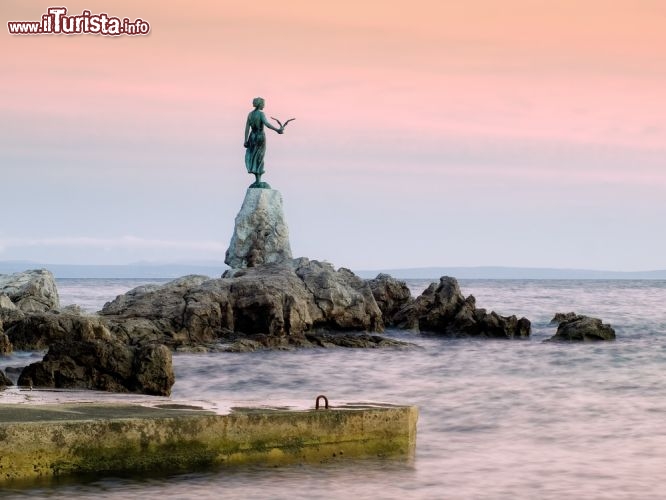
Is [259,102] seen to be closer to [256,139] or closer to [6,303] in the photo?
[256,139]

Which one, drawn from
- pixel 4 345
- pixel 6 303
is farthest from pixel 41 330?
pixel 6 303

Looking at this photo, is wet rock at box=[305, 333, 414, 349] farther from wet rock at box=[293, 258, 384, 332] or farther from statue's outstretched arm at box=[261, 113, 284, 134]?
statue's outstretched arm at box=[261, 113, 284, 134]

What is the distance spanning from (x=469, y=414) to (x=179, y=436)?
7.21 m

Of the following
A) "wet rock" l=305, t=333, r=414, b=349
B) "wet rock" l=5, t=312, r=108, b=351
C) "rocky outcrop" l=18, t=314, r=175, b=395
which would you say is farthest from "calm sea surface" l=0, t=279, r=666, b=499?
"wet rock" l=5, t=312, r=108, b=351

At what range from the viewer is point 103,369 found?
15.2m

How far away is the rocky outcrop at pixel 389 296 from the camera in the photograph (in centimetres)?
3562

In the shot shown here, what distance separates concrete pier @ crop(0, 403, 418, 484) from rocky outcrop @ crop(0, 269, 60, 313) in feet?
58.8

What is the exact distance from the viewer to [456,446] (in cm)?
1366

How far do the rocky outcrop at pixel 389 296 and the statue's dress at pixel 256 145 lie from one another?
509 cm

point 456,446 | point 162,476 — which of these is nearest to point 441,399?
point 456,446

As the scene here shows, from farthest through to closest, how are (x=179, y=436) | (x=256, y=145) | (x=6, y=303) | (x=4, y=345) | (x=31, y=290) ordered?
(x=256, y=145) → (x=31, y=290) → (x=6, y=303) → (x=4, y=345) → (x=179, y=436)

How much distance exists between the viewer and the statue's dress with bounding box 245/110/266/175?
112 ft

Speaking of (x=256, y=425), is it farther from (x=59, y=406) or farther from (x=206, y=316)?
(x=206, y=316)

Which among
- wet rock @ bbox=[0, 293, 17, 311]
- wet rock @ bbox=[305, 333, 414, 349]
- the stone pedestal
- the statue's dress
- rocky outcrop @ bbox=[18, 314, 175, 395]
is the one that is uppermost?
the statue's dress
